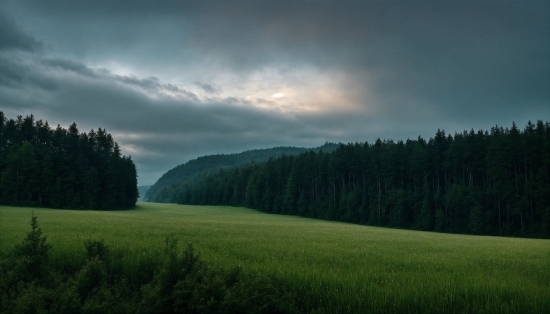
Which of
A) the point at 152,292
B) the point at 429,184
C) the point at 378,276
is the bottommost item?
the point at 152,292

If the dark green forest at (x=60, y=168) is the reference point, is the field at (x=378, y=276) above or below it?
below

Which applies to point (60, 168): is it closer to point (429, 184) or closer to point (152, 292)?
point (152, 292)

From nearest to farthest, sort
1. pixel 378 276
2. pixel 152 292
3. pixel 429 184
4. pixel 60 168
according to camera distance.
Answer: pixel 152 292
pixel 378 276
pixel 60 168
pixel 429 184

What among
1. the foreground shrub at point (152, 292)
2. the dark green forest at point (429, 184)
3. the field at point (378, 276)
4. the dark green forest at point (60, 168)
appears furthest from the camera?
the dark green forest at point (60, 168)

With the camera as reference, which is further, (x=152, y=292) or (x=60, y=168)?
(x=60, y=168)

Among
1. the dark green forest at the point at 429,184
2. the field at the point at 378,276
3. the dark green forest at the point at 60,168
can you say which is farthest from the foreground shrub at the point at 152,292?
the dark green forest at the point at 60,168

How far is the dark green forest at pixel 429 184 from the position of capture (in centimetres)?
7131

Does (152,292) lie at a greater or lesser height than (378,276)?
lesser

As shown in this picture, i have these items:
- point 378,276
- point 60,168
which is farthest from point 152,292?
point 60,168

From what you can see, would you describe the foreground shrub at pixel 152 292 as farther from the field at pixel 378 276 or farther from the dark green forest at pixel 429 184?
the dark green forest at pixel 429 184

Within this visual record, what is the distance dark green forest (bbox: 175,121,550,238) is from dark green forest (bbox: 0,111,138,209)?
148 ft

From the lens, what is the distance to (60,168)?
8500 centimetres

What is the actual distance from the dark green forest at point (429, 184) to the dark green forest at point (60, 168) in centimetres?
4502

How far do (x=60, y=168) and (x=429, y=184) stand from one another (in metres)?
94.6
